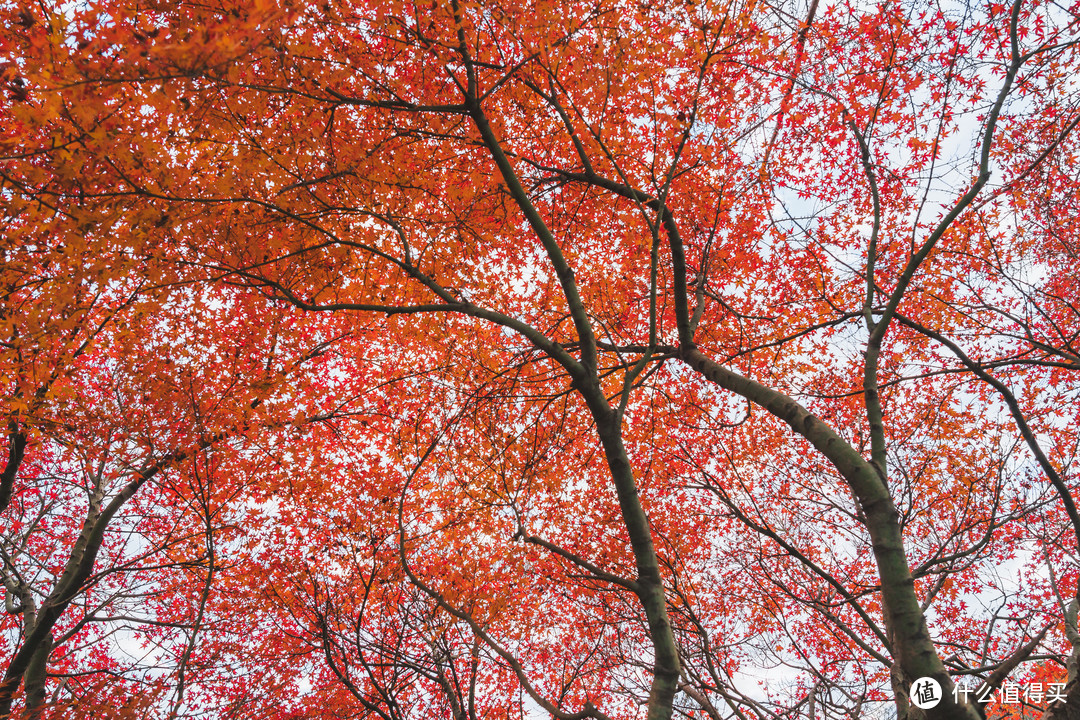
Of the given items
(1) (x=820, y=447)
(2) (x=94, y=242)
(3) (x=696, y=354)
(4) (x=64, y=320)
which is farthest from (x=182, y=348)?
(1) (x=820, y=447)

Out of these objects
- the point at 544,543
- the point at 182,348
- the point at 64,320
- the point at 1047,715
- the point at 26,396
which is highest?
the point at 182,348

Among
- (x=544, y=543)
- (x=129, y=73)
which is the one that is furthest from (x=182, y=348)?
(x=544, y=543)

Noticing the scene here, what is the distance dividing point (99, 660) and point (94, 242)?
13.6 meters

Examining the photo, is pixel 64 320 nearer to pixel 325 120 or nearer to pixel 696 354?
pixel 325 120

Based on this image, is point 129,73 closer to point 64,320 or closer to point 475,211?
point 64,320

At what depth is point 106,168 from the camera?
373cm

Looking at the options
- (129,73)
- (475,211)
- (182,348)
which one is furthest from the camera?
(182,348)

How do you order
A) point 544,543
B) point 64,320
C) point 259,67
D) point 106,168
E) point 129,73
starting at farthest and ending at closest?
point 259,67, point 64,320, point 106,168, point 544,543, point 129,73

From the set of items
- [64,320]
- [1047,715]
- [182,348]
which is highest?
[182,348]

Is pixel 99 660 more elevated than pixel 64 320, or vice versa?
pixel 64 320

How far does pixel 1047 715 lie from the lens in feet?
9.32

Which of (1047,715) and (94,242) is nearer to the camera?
(1047,715)

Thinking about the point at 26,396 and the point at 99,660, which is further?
the point at 99,660

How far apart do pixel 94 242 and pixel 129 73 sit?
5.30 feet
